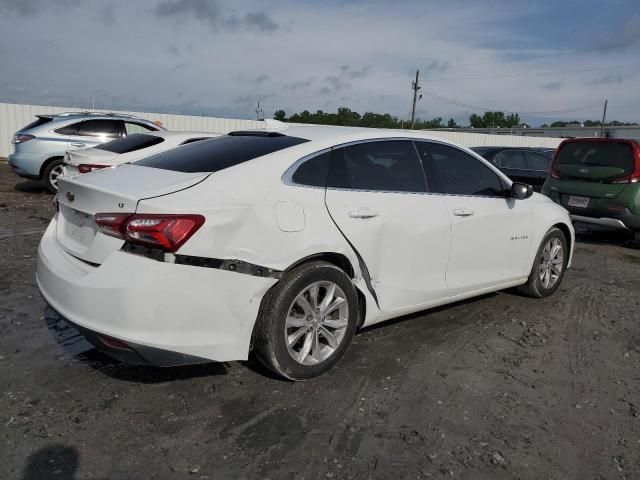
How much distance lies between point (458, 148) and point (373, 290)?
5.20 ft

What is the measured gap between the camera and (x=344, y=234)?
3.39 m

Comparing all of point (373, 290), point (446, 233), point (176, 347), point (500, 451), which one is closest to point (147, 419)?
point (176, 347)

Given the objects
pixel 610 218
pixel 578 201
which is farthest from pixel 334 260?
pixel 578 201

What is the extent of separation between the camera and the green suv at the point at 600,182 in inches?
307

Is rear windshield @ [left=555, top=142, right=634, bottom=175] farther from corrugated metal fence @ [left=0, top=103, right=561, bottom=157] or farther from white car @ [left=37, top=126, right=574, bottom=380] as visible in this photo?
corrugated metal fence @ [left=0, top=103, right=561, bottom=157]

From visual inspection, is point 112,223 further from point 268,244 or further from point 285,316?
point 285,316

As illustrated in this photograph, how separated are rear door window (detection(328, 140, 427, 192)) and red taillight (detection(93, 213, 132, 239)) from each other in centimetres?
128

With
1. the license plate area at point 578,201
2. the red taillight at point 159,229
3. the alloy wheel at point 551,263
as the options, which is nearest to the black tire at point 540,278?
the alloy wheel at point 551,263

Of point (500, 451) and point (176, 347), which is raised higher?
point (176, 347)

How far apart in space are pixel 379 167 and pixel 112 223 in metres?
1.83

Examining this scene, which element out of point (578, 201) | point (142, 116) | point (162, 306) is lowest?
point (162, 306)

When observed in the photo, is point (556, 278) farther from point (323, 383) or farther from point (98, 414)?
point (98, 414)

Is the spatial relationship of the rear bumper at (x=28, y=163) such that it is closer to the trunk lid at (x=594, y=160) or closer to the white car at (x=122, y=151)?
the white car at (x=122, y=151)

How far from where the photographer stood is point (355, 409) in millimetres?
3104
